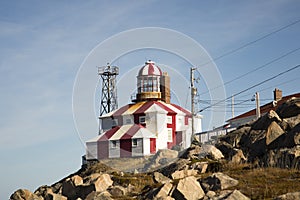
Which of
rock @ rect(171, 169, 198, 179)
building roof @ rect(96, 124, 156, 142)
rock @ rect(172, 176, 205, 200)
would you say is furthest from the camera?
building roof @ rect(96, 124, 156, 142)

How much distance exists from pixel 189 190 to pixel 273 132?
8293 mm

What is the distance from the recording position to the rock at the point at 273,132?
1019 inches

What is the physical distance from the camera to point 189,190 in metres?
19.7

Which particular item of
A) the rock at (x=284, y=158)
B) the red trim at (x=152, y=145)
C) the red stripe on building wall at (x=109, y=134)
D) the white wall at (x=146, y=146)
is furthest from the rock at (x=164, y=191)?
the red stripe on building wall at (x=109, y=134)

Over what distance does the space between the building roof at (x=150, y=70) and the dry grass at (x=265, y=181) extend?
110ft

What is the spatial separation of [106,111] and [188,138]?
46.9 ft

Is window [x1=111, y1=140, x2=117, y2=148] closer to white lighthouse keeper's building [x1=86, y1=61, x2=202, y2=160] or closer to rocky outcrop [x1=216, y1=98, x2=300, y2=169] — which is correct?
white lighthouse keeper's building [x1=86, y1=61, x2=202, y2=160]

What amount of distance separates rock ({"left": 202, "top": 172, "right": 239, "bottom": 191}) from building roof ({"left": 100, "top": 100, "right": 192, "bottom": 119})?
33516 mm

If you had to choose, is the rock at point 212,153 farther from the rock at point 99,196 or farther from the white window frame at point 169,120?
the white window frame at point 169,120

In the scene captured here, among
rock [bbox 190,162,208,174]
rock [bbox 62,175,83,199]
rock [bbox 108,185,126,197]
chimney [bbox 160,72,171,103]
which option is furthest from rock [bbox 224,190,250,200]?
chimney [bbox 160,72,171,103]

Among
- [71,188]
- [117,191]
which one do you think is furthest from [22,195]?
[117,191]

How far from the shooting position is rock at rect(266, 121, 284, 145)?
25891 mm

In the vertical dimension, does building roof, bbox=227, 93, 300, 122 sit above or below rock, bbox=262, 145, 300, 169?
above

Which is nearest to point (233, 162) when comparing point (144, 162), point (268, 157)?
point (268, 157)
